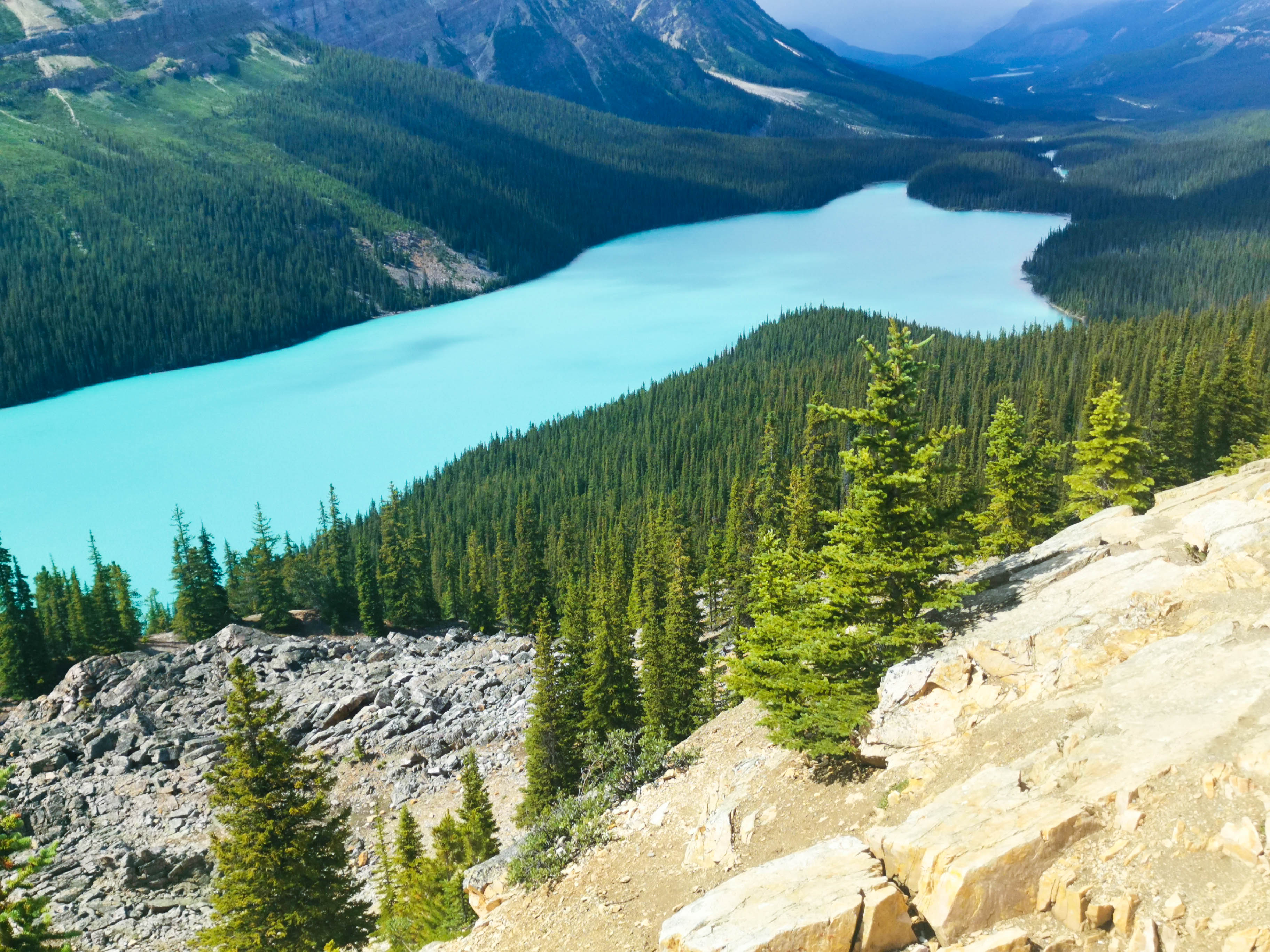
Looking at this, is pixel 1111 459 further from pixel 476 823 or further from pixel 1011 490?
pixel 476 823

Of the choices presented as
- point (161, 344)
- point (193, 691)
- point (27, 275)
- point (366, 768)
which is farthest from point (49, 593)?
point (27, 275)

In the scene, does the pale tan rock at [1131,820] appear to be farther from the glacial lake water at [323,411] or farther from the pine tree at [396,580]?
the glacial lake water at [323,411]

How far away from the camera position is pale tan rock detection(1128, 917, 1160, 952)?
11.6m

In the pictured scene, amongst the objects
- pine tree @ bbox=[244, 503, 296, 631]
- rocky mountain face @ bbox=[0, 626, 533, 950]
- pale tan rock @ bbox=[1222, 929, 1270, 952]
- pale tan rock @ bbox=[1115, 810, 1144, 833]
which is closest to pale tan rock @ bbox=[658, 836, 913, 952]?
pale tan rock @ bbox=[1115, 810, 1144, 833]

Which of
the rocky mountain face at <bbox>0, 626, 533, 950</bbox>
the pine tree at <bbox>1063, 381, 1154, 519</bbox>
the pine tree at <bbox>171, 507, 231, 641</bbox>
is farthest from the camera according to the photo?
the pine tree at <bbox>171, 507, 231, 641</bbox>

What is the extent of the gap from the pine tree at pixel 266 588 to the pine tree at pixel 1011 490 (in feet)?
172

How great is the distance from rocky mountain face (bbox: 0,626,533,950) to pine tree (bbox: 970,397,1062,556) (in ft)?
88.1

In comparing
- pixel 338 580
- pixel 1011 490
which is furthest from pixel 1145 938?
pixel 338 580

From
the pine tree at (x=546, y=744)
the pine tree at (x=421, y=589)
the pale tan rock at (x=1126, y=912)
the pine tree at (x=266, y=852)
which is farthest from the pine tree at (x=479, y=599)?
the pale tan rock at (x=1126, y=912)

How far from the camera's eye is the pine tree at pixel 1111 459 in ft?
128

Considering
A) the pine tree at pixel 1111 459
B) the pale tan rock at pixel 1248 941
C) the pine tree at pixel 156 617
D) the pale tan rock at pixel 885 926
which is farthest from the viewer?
the pine tree at pixel 156 617

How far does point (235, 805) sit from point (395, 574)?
45.9 meters

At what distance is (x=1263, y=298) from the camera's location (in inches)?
6457

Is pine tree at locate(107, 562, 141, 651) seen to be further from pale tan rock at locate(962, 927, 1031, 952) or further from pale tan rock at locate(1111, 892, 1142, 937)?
pale tan rock at locate(1111, 892, 1142, 937)
